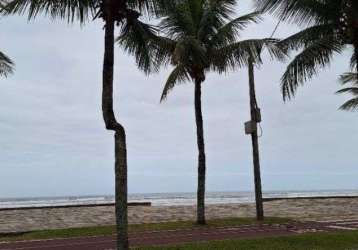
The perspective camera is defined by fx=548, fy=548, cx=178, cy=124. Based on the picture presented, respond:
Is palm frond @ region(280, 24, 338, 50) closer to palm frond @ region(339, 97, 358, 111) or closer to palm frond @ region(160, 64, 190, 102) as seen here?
palm frond @ region(160, 64, 190, 102)

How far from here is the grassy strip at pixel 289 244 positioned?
489 inches

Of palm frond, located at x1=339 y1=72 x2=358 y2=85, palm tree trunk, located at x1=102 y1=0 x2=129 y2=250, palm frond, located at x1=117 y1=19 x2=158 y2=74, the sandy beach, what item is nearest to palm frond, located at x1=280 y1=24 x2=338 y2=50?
palm frond, located at x1=117 y1=19 x2=158 y2=74

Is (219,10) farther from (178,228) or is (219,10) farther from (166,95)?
(178,228)

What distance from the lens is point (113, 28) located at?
1083cm

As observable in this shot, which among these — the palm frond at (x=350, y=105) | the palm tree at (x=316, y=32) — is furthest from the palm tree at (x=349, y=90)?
the palm tree at (x=316, y=32)

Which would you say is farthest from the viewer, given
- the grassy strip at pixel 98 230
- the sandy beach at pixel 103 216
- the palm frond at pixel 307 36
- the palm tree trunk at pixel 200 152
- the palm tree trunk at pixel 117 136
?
the sandy beach at pixel 103 216

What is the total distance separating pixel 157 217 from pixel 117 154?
13050 millimetres

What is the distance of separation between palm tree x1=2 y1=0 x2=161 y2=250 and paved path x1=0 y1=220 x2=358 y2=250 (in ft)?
11.6

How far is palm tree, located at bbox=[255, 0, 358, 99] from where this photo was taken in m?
11.7

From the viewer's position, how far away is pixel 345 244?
12.9 m

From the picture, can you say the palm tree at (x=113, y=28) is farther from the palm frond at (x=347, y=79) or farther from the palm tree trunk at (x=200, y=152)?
the palm frond at (x=347, y=79)

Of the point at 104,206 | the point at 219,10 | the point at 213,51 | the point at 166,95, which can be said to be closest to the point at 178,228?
the point at 166,95

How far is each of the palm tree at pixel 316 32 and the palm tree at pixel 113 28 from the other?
2.75 m

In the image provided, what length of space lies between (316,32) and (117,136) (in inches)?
258
